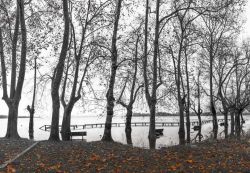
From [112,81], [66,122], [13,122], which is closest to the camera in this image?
[112,81]

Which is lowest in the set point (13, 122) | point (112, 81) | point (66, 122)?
point (66, 122)

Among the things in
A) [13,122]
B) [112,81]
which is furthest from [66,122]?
[112,81]

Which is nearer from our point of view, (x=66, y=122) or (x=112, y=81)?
(x=112, y=81)

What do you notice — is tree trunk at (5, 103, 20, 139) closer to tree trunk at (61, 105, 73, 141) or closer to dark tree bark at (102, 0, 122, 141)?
tree trunk at (61, 105, 73, 141)

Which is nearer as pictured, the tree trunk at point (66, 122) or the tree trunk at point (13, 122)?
the tree trunk at point (13, 122)

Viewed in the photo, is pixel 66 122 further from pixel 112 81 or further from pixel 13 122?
pixel 112 81

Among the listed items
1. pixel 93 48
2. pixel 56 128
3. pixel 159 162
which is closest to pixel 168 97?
pixel 93 48

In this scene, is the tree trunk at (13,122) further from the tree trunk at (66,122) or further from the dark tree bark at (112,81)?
the dark tree bark at (112,81)

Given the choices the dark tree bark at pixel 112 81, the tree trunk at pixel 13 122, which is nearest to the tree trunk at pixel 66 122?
the tree trunk at pixel 13 122

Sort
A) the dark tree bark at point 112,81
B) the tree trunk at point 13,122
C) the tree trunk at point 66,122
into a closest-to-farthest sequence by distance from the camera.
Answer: the dark tree bark at point 112,81 → the tree trunk at point 13,122 → the tree trunk at point 66,122

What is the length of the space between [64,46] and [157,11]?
232 inches

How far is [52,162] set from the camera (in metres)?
9.80

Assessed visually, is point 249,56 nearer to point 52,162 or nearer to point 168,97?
point 168,97

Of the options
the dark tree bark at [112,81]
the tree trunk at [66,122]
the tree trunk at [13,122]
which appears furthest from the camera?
the tree trunk at [66,122]
